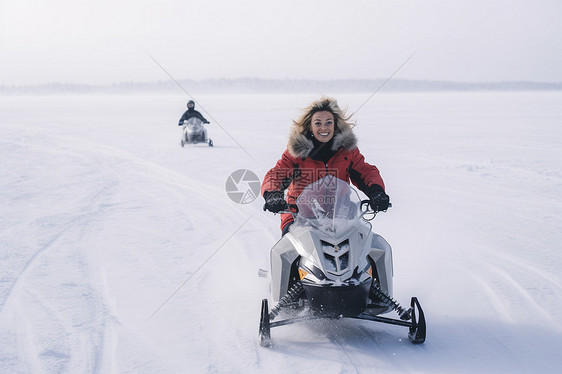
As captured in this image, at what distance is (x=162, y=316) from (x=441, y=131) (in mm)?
17260

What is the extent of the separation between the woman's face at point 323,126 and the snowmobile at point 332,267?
1.78 feet

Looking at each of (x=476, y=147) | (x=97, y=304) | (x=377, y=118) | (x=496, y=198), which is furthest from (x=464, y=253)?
(x=377, y=118)

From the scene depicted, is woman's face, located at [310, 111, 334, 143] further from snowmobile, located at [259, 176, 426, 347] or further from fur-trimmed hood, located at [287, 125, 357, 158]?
snowmobile, located at [259, 176, 426, 347]

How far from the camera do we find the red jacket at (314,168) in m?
4.12

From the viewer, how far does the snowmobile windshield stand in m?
3.56

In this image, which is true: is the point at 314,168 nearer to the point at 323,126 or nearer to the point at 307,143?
the point at 307,143

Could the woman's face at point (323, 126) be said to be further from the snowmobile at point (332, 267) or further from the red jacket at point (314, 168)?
the snowmobile at point (332, 267)

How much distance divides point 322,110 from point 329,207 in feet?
3.11

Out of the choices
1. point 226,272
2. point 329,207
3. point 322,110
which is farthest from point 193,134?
point 329,207

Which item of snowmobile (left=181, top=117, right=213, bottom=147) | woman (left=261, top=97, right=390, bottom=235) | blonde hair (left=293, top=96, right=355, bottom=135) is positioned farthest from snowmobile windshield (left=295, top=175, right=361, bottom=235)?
snowmobile (left=181, top=117, right=213, bottom=147)

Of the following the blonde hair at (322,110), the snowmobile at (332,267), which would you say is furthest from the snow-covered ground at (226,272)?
the blonde hair at (322,110)

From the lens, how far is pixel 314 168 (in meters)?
4.16

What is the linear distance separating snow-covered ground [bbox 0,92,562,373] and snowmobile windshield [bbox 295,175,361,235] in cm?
85

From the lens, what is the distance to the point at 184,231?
6.81 meters
